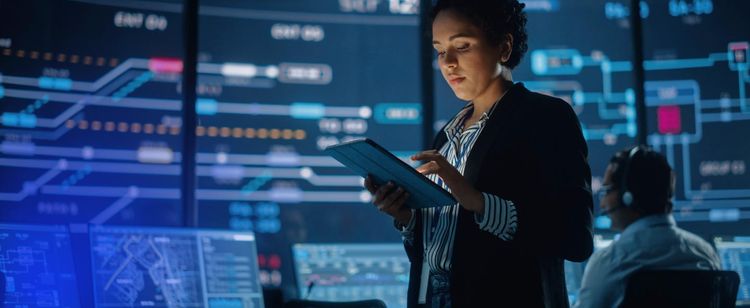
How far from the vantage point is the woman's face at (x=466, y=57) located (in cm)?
160

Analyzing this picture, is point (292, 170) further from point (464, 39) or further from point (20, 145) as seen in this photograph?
point (464, 39)

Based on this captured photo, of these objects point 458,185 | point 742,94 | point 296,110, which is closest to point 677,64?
point 742,94

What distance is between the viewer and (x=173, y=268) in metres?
3.16

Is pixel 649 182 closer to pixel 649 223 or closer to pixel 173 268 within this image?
pixel 649 223

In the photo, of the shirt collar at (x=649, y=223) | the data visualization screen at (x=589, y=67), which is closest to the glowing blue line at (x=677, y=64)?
the data visualization screen at (x=589, y=67)

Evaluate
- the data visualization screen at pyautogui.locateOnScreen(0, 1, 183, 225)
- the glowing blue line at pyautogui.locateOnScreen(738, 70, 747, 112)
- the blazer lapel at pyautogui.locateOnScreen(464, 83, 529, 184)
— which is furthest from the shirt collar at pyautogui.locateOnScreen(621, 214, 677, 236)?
the data visualization screen at pyautogui.locateOnScreen(0, 1, 183, 225)

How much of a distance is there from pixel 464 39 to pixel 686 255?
141cm

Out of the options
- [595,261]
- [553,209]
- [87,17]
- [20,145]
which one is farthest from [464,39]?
[87,17]

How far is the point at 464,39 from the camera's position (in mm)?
1601

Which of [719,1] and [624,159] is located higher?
[719,1]

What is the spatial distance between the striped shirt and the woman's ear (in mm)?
116

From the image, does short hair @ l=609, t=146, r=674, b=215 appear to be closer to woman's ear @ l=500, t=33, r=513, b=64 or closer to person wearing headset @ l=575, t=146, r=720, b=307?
person wearing headset @ l=575, t=146, r=720, b=307

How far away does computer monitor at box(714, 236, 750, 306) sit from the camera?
3.66m

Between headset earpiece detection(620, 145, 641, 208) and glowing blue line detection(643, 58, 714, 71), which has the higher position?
glowing blue line detection(643, 58, 714, 71)
